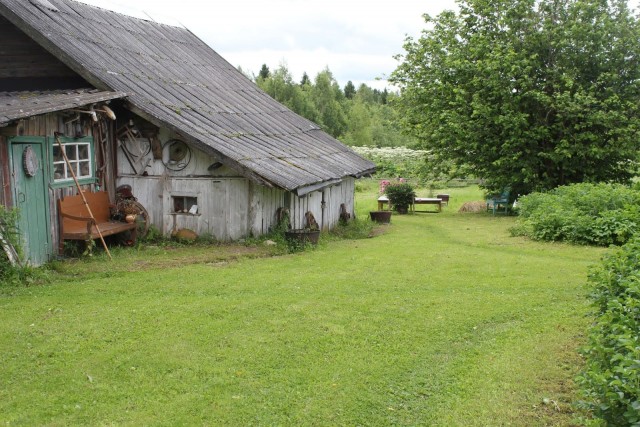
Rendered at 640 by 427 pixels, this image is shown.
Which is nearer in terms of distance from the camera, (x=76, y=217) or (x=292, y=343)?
(x=292, y=343)

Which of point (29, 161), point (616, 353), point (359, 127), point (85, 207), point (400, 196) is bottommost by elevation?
point (616, 353)

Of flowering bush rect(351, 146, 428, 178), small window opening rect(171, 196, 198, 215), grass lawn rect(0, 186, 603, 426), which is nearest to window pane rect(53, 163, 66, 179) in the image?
grass lawn rect(0, 186, 603, 426)

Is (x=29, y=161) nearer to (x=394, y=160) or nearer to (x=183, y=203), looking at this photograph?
(x=183, y=203)

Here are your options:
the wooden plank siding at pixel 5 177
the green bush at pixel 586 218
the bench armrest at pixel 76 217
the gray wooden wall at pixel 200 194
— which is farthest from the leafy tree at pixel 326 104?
the wooden plank siding at pixel 5 177

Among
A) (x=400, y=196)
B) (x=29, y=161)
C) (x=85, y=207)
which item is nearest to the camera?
(x=29, y=161)

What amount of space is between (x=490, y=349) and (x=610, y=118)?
17340 millimetres

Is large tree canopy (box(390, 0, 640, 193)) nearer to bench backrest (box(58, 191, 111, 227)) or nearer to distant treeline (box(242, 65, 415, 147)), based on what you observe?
bench backrest (box(58, 191, 111, 227))

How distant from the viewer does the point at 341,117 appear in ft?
227

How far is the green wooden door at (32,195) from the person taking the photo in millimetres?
11312

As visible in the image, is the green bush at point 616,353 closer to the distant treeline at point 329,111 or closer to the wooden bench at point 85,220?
the wooden bench at point 85,220

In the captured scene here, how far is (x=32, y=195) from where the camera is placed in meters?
11.7

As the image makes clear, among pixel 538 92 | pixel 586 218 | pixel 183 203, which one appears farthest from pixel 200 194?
pixel 538 92

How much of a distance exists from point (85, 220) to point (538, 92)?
17016 millimetres

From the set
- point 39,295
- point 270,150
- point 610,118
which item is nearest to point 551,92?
point 610,118
